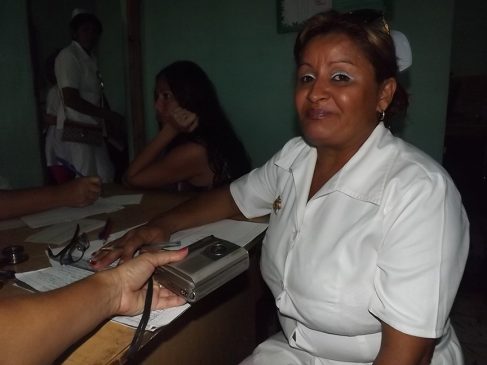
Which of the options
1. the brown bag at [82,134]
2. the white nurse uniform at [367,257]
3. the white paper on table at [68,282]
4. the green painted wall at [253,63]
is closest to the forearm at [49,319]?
the white paper on table at [68,282]

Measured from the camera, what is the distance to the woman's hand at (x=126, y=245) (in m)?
1.06

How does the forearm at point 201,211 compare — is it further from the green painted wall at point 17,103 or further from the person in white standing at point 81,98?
the green painted wall at point 17,103

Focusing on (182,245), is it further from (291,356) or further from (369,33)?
Result: (369,33)

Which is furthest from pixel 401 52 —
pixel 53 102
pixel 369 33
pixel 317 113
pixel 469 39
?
pixel 469 39

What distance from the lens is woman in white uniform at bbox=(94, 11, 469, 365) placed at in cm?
82

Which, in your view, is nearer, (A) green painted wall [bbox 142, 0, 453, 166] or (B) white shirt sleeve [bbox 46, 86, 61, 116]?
(A) green painted wall [bbox 142, 0, 453, 166]

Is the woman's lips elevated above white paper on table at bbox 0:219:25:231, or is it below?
above

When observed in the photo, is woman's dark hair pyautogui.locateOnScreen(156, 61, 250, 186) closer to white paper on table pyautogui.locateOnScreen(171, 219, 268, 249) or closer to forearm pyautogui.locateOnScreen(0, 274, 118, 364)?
white paper on table pyautogui.locateOnScreen(171, 219, 268, 249)

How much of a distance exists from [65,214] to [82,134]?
5.16 feet

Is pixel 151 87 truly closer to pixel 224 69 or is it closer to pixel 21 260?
pixel 224 69

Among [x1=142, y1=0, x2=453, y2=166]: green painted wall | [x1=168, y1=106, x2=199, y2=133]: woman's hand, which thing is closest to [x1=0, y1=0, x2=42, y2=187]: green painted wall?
[x1=142, y1=0, x2=453, y2=166]: green painted wall

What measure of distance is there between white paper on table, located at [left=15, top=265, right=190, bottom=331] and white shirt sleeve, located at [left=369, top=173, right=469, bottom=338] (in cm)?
46

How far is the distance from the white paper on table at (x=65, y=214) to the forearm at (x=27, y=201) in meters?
0.03

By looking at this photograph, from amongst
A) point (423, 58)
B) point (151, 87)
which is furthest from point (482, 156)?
point (151, 87)
